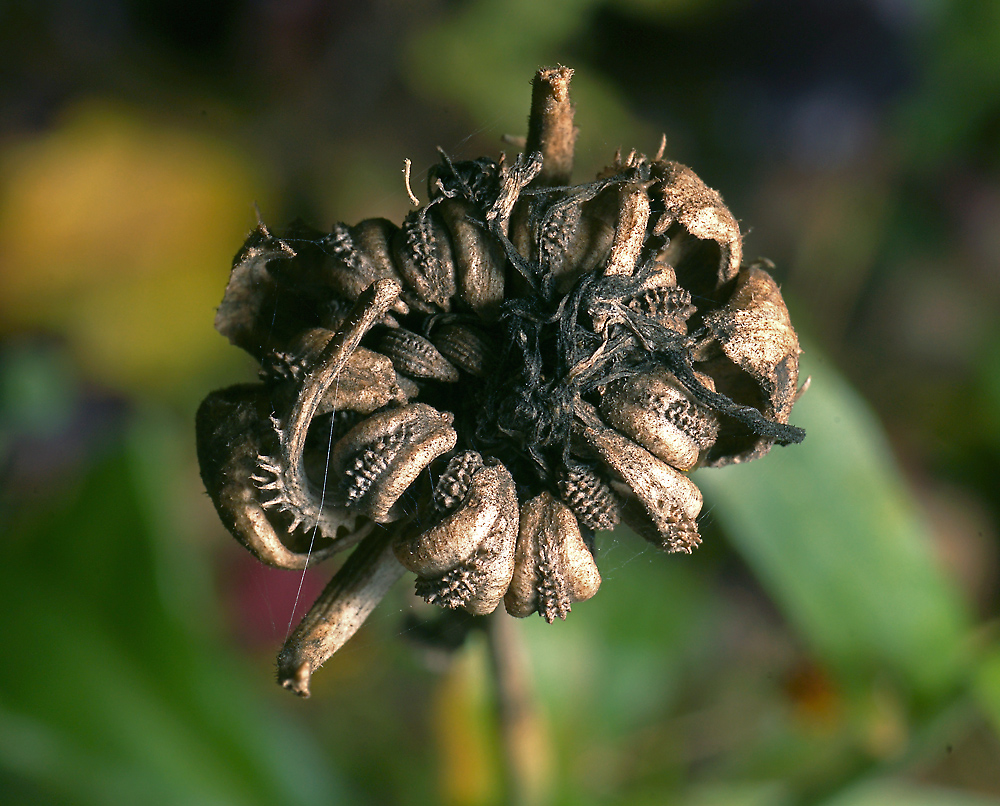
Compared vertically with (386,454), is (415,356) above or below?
above

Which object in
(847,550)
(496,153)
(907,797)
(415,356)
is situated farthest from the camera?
(496,153)

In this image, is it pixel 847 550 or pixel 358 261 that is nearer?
pixel 358 261

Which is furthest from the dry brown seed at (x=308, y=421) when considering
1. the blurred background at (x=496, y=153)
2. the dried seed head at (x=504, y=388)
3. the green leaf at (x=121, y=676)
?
the blurred background at (x=496, y=153)

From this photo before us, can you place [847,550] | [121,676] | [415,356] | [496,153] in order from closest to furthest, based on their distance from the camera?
[415,356], [847,550], [121,676], [496,153]

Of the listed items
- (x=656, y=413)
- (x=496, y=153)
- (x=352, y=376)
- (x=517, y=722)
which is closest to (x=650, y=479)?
(x=656, y=413)

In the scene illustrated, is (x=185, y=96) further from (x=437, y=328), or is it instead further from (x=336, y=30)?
(x=437, y=328)

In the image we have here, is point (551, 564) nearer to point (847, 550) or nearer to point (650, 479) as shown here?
point (650, 479)

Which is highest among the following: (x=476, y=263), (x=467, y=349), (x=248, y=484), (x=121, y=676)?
(x=476, y=263)

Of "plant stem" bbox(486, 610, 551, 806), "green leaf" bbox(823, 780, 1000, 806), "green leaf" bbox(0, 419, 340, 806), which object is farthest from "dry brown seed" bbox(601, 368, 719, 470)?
"green leaf" bbox(823, 780, 1000, 806)
